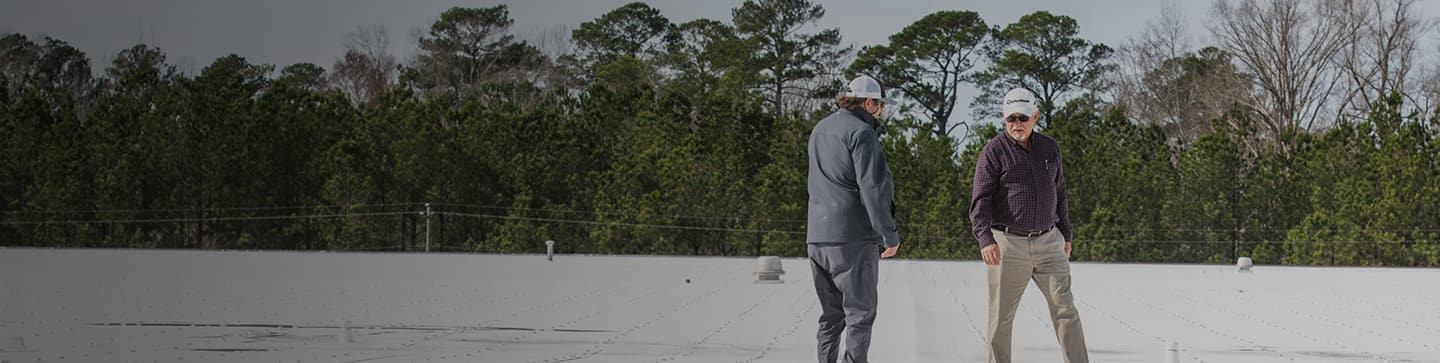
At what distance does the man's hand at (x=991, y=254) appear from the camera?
7.60 m

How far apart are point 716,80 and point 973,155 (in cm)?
1051

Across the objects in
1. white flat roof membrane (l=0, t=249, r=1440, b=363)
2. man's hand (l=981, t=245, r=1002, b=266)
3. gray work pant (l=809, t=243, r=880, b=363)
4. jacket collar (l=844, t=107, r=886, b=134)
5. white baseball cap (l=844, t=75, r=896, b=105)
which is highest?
white baseball cap (l=844, t=75, r=896, b=105)

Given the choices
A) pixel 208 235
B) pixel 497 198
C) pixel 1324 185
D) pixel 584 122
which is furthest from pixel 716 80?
pixel 1324 185

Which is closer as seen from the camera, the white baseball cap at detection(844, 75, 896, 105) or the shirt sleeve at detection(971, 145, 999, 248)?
the shirt sleeve at detection(971, 145, 999, 248)

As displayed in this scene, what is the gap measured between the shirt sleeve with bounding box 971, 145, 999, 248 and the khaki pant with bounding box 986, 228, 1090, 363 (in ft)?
0.39

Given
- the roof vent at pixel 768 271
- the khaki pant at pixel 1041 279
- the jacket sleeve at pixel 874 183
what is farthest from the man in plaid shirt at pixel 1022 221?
the roof vent at pixel 768 271

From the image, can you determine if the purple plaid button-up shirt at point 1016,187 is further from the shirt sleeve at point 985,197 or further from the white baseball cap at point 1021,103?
the white baseball cap at point 1021,103

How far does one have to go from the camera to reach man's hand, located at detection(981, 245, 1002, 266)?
760cm

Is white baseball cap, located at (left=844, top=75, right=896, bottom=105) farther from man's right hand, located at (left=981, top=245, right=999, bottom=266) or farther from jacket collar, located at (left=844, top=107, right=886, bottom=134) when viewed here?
man's right hand, located at (left=981, top=245, right=999, bottom=266)

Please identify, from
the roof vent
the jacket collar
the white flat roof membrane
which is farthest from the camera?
the roof vent

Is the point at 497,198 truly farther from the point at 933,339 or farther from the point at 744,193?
the point at 933,339

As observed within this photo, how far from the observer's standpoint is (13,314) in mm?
12859

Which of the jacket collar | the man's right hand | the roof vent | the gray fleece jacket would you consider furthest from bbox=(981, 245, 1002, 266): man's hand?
the roof vent

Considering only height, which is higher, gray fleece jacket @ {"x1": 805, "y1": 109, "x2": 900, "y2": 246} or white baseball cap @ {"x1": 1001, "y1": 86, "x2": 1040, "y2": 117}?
white baseball cap @ {"x1": 1001, "y1": 86, "x2": 1040, "y2": 117}
